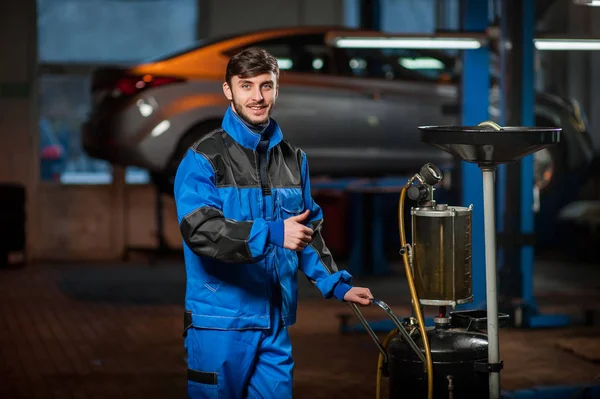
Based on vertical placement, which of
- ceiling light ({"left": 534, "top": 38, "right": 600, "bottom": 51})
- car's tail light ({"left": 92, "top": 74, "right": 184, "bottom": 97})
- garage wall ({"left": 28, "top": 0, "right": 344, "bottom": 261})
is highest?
ceiling light ({"left": 534, "top": 38, "right": 600, "bottom": 51})

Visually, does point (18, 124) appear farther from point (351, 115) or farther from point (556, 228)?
point (556, 228)

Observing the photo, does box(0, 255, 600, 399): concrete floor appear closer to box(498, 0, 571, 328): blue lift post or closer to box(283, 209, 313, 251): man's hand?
box(498, 0, 571, 328): blue lift post

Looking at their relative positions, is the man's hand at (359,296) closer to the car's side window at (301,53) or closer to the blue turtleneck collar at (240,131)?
the blue turtleneck collar at (240,131)

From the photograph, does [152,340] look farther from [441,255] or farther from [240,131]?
[240,131]

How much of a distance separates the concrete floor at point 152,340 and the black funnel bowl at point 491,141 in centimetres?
199

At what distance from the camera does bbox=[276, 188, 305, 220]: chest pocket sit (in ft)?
12.9

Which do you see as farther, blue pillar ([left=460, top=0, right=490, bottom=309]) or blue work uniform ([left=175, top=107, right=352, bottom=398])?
blue pillar ([left=460, top=0, right=490, bottom=309])

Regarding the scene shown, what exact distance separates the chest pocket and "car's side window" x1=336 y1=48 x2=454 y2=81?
22.1 ft

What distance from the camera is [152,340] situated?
310 inches

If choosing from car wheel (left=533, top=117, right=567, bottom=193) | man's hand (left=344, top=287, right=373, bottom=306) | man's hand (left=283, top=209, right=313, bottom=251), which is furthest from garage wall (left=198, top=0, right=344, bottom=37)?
man's hand (left=283, top=209, right=313, bottom=251)

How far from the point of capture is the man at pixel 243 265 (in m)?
3.83

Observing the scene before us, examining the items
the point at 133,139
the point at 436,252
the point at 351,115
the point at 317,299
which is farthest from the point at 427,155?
the point at 436,252

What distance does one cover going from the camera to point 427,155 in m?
11.0

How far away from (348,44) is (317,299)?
9.09ft
